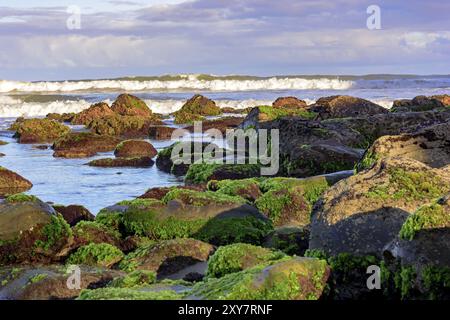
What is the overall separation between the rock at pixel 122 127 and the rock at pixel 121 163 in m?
7.48

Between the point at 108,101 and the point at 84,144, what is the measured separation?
26074 millimetres

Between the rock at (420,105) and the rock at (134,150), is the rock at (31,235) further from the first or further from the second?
the rock at (420,105)

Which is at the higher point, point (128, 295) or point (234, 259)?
point (128, 295)

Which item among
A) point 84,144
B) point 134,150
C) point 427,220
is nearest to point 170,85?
point 84,144

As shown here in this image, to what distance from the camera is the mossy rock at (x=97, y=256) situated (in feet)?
23.1

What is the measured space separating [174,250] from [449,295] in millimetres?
2853

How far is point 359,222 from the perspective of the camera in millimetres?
5605

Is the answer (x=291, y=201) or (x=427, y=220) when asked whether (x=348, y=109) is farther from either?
(x=427, y=220)

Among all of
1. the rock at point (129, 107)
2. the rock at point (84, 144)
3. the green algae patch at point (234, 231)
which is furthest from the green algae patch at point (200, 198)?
the rock at point (129, 107)

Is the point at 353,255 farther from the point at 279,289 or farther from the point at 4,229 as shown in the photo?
the point at 4,229

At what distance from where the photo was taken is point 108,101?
4372 centimetres

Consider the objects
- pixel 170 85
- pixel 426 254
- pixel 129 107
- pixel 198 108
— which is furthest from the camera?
pixel 170 85

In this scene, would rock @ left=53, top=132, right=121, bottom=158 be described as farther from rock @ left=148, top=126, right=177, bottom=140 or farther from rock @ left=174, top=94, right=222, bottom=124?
rock @ left=174, top=94, right=222, bottom=124

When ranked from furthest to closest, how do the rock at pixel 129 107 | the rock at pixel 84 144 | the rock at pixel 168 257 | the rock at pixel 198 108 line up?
the rock at pixel 198 108, the rock at pixel 129 107, the rock at pixel 84 144, the rock at pixel 168 257
